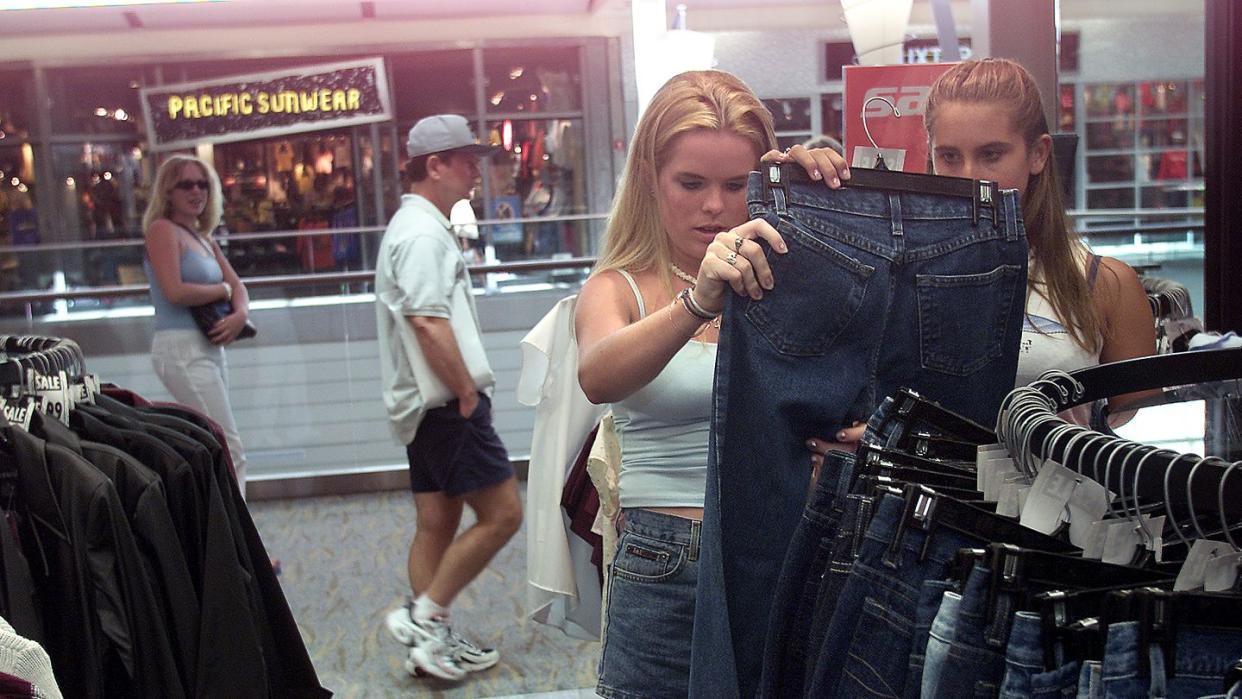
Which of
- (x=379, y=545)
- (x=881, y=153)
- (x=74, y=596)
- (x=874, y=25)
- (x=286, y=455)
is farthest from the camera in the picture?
(x=286, y=455)

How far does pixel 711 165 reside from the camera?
1.74 m

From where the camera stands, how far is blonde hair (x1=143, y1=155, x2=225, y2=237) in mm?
4496

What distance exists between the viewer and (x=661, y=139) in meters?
1.78

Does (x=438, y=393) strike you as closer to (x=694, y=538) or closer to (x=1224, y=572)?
(x=694, y=538)

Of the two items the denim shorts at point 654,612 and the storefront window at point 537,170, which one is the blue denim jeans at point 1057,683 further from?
the storefront window at point 537,170

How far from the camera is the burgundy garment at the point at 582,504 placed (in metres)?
2.26

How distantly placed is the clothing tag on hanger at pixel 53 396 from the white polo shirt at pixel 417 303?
4.69 feet

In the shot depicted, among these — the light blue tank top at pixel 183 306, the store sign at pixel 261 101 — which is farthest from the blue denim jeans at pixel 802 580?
the store sign at pixel 261 101

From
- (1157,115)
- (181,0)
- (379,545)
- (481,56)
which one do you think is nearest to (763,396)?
(379,545)

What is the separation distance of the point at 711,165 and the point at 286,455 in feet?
16.2

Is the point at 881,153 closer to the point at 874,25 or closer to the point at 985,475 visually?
the point at 985,475

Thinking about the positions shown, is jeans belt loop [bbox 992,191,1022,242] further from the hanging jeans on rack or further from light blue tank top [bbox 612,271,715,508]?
light blue tank top [bbox 612,271,715,508]

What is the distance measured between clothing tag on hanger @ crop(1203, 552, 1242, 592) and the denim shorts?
2.98 feet

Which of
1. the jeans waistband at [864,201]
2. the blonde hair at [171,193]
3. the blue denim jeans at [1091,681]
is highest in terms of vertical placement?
the blonde hair at [171,193]
